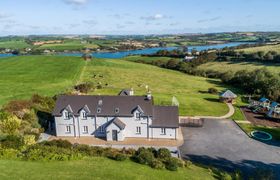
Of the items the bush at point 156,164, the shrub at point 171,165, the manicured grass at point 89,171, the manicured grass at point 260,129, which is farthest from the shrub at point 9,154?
the manicured grass at point 260,129

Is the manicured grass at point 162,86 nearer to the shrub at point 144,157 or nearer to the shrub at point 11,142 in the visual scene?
the shrub at point 144,157

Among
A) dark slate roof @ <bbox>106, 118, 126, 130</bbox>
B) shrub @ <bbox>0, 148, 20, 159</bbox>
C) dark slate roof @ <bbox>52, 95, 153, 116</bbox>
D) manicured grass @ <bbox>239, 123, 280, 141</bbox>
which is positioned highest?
dark slate roof @ <bbox>52, 95, 153, 116</bbox>

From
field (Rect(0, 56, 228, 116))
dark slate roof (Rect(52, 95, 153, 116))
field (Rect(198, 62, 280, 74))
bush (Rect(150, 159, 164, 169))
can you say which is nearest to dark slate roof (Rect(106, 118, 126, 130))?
dark slate roof (Rect(52, 95, 153, 116))

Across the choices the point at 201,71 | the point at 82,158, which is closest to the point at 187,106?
the point at 82,158

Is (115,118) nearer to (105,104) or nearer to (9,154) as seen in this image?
(105,104)

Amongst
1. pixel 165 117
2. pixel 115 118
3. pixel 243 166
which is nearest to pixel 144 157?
pixel 243 166

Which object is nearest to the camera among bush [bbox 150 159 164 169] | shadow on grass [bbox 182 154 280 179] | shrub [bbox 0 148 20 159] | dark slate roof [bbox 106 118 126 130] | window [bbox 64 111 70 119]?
bush [bbox 150 159 164 169]

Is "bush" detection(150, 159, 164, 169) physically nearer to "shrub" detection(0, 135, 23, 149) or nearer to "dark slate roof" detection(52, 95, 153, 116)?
"dark slate roof" detection(52, 95, 153, 116)
